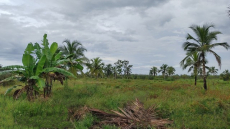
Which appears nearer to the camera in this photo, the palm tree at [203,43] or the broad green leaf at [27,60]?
the broad green leaf at [27,60]

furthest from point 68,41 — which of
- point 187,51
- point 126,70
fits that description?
point 126,70

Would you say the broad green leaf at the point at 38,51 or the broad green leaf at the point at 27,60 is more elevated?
the broad green leaf at the point at 38,51

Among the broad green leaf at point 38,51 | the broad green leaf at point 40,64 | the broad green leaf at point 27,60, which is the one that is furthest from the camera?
the broad green leaf at point 38,51

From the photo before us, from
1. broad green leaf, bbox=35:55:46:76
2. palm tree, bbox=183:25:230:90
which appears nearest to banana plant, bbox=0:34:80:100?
broad green leaf, bbox=35:55:46:76

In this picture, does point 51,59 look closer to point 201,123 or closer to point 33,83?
point 33,83

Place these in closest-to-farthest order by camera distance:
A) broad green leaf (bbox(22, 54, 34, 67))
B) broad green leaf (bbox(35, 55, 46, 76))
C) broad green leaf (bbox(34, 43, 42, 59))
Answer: broad green leaf (bbox(35, 55, 46, 76))
broad green leaf (bbox(22, 54, 34, 67))
broad green leaf (bbox(34, 43, 42, 59))

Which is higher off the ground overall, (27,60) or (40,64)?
(27,60)

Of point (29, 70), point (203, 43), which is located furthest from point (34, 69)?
→ point (203, 43)

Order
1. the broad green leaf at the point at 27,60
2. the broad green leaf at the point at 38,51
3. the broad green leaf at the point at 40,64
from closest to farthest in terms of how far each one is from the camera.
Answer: the broad green leaf at the point at 40,64, the broad green leaf at the point at 27,60, the broad green leaf at the point at 38,51

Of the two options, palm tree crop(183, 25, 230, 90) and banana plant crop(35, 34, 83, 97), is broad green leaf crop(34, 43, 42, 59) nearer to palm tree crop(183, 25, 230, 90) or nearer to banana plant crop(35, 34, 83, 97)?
banana plant crop(35, 34, 83, 97)

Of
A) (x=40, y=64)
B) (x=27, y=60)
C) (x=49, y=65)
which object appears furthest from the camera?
(x=49, y=65)

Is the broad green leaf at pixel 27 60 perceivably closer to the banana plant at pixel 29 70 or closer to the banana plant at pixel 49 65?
the banana plant at pixel 29 70

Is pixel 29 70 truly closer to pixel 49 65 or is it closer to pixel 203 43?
pixel 49 65

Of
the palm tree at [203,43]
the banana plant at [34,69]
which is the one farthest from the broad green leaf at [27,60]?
the palm tree at [203,43]
